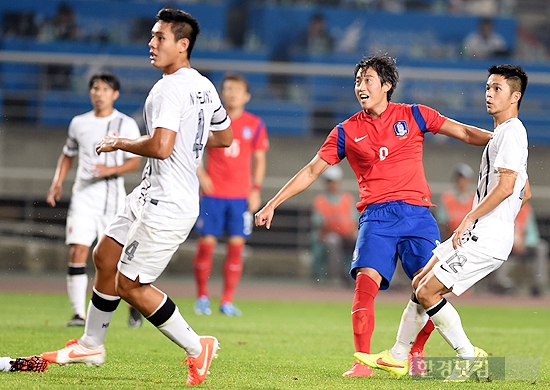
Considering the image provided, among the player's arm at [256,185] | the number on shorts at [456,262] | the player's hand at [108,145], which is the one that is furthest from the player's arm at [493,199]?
the player's arm at [256,185]

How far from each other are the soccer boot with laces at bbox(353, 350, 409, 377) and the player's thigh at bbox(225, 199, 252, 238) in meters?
5.16

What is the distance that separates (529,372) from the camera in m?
6.34

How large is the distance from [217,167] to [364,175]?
499cm

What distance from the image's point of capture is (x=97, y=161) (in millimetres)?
9234

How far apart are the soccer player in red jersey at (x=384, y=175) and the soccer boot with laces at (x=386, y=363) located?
0.46 feet

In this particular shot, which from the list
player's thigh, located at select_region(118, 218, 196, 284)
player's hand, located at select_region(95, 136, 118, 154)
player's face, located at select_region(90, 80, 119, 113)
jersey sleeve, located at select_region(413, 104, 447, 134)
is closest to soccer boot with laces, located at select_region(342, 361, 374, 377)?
player's thigh, located at select_region(118, 218, 196, 284)

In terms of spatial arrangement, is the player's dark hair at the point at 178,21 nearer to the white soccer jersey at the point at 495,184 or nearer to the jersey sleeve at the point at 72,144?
the white soccer jersey at the point at 495,184

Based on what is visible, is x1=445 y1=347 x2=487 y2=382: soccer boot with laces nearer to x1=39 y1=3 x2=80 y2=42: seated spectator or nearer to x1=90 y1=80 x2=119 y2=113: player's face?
x1=90 y1=80 x2=119 y2=113: player's face

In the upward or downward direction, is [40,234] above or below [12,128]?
below

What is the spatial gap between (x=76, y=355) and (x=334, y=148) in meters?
2.25

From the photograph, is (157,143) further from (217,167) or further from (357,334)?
(217,167)

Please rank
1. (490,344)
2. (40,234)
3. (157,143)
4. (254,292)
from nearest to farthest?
1. (157,143)
2. (490,344)
3. (254,292)
4. (40,234)

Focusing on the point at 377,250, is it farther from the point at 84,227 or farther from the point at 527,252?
the point at 527,252

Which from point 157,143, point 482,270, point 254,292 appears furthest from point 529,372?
point 254,292
